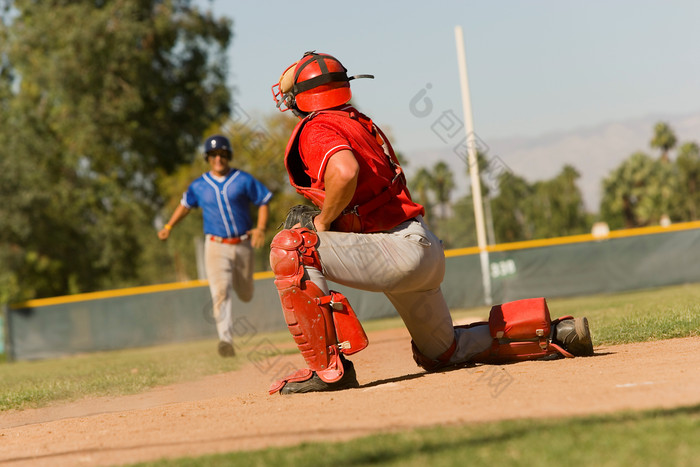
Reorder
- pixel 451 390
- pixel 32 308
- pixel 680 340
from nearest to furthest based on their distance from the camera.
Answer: pixel 451 390 → pixel 680 340 → pixel 32 308

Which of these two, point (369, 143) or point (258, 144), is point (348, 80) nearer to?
point (369, 143)

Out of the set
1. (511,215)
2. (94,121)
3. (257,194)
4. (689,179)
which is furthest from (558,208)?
(257,194)

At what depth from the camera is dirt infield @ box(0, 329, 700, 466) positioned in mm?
3189

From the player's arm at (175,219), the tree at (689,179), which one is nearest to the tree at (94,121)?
the player's arm at (175,219)

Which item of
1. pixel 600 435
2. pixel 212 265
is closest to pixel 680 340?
pixel 600 435

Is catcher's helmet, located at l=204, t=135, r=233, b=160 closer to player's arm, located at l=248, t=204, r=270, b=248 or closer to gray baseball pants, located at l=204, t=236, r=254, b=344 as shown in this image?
player's arm, located at l=248, t=204, r=270, b=248

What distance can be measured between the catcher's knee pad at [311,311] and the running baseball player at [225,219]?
4513 millimetres

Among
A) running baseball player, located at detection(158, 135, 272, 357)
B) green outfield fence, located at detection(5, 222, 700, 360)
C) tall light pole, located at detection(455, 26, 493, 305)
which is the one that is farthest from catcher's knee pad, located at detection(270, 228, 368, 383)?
tall light pole, located at detection(455, 26, 493, 305)

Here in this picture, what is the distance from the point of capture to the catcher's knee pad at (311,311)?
14.0ft

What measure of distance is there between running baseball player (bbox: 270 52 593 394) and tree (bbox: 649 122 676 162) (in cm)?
7198

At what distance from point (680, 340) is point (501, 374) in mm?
1680

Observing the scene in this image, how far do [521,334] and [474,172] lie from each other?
15234mm

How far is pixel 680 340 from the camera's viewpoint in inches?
210

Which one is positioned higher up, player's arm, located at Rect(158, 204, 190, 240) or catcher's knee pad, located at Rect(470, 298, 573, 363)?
player's arm, located at Rect(158, 204, 190, 240)
